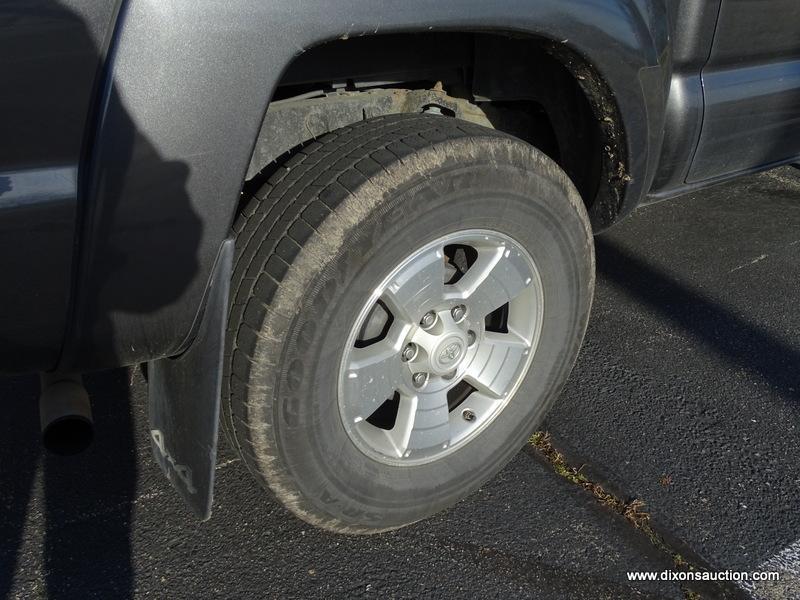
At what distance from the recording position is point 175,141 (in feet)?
4.33

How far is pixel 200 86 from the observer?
4.28 ft

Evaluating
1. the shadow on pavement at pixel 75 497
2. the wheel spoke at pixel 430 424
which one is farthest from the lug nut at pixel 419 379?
the shadow on pavement at pixel 75 497

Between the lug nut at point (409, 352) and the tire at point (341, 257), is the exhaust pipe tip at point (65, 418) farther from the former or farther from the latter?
the lug nut at point (409, 352)

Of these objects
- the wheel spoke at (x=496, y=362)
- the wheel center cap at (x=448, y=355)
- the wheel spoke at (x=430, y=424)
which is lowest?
the wheel spoke at (x=430, y=424)

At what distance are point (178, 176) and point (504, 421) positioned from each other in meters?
1.19

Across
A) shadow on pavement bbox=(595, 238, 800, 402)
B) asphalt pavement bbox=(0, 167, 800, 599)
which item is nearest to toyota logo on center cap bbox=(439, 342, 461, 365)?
asphalt pavement bbox=(0, 167, 800, 599)

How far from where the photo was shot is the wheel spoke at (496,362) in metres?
2.08

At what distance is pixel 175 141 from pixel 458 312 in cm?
89

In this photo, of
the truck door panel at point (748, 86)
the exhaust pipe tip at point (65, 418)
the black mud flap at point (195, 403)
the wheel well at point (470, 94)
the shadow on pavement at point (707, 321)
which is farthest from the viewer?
the shadow on pavement at point (707, 321)

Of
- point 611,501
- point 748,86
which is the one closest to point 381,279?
point 611,501

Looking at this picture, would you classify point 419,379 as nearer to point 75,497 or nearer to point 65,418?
point 65,418

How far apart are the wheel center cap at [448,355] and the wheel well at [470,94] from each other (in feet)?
2.00

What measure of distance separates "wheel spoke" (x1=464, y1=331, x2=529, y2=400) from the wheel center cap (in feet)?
0.35

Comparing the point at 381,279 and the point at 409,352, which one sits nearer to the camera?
the point at 381,279
